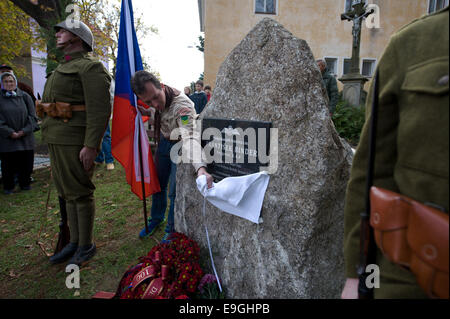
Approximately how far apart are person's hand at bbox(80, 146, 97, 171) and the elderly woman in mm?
3286

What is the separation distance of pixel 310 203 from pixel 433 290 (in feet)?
3.04

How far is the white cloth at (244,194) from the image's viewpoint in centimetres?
189

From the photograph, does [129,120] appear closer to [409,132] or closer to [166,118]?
[166,118]

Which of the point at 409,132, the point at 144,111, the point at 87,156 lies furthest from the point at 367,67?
the point at 409,132

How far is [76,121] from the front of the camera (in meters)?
2.62

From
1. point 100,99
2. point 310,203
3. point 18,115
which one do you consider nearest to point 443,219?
point 310,203

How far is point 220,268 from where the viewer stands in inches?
89.1

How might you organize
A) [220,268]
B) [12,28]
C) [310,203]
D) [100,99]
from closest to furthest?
[310,203] → [220,268] → [100,99] → [12,28]

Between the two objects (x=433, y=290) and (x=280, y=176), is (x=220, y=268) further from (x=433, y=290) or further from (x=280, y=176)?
(x=433, y=290)

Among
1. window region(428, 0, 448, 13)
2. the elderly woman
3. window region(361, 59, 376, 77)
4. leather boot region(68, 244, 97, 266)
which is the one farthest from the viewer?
window region(361, 59, 376, 77)

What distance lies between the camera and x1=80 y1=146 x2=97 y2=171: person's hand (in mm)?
2576

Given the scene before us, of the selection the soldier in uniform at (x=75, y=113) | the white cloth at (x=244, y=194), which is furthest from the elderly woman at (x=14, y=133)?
the white cloth at (x=244, y=194)

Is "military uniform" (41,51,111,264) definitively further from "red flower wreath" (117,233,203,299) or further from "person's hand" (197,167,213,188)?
"person's hand" (197,167,213,188)

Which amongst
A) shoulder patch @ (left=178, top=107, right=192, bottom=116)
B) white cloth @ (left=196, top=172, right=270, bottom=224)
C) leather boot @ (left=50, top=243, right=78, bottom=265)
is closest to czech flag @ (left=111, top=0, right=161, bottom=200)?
shoulder patch @ (left=178, top=107, right=192, bottom=116)
